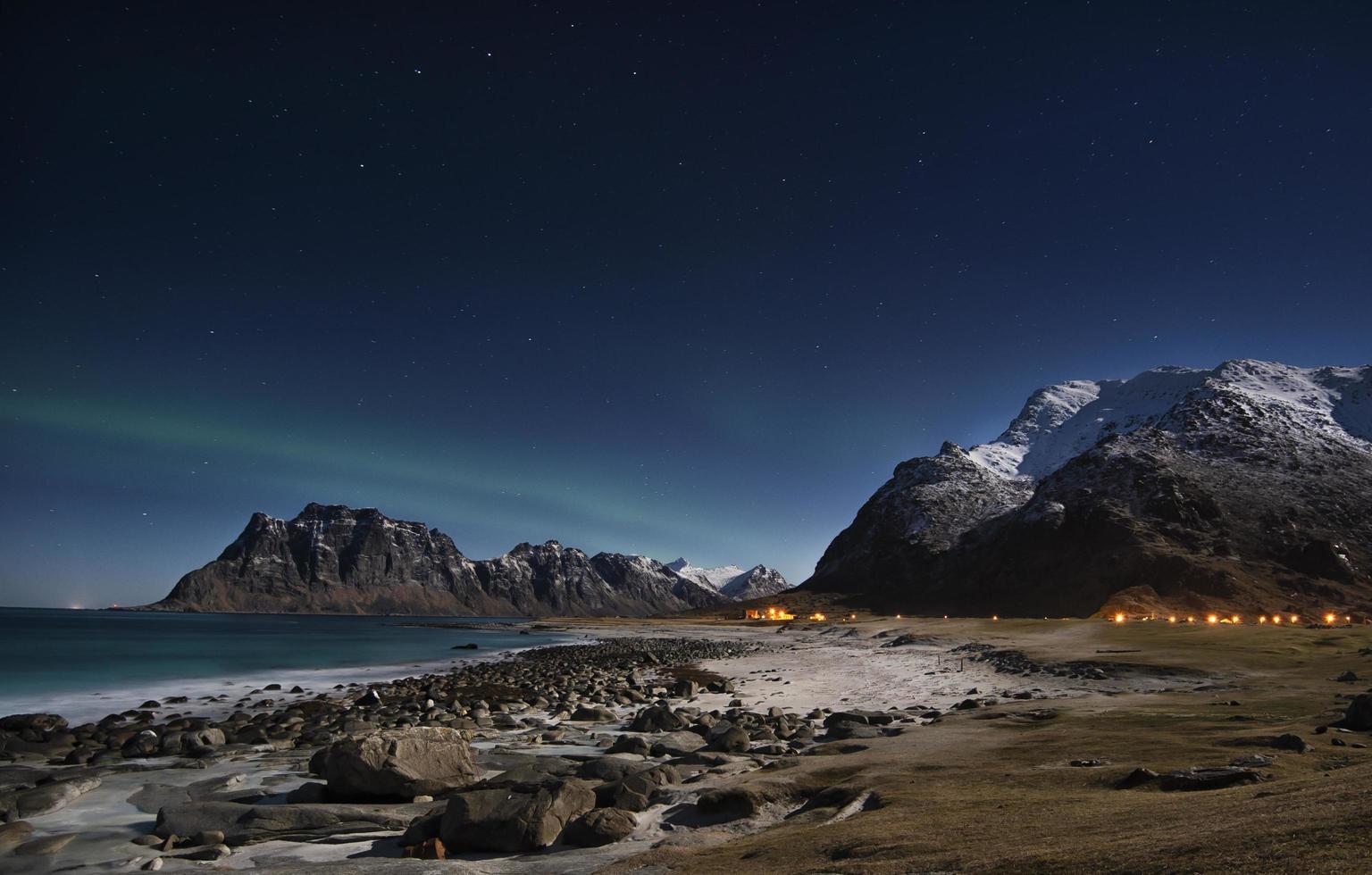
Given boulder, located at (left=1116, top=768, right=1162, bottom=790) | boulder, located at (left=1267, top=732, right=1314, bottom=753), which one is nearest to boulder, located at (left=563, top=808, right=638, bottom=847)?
boulder, located at (left=1116, top=768, right=1162, bottom=790)

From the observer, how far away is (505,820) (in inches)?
430

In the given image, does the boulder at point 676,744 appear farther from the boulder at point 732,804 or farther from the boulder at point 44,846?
the boulder at point 44,846

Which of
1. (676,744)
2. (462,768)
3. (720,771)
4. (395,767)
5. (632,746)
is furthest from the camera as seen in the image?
(676,744)

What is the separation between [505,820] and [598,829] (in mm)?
1500

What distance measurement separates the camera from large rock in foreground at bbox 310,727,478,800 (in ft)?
46.2

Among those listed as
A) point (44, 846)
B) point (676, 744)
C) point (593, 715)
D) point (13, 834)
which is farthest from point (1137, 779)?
point (13, 834)

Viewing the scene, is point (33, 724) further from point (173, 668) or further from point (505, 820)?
point (173, 668)

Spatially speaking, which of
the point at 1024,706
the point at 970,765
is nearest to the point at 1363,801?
the point at 970,765

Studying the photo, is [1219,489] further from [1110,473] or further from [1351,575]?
[1351,575]

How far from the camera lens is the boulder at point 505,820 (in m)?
10.8

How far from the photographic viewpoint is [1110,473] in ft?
522

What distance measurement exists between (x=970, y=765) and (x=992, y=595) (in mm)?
159357

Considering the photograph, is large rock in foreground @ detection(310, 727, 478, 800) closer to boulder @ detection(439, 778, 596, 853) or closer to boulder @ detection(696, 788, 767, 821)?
boulder @ detection(439, 778, 596, 853)

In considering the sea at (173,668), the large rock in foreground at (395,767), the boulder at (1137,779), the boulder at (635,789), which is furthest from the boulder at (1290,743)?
the sea at (173,668)
